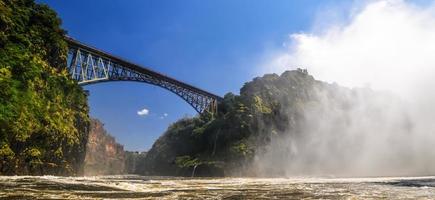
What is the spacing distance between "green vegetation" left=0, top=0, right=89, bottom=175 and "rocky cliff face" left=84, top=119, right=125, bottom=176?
296ft

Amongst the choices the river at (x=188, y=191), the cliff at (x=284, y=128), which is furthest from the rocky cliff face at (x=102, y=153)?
the river at (x=188, y=191)

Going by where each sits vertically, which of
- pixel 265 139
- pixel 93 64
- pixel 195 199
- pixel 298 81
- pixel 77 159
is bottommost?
pixel 195 199

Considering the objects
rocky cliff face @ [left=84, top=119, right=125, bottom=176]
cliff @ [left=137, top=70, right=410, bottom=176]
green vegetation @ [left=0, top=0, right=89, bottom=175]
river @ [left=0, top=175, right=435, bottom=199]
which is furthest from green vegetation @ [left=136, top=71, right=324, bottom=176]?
rocky cliff face @ [left=84, top=119, right=125, bottom=176]

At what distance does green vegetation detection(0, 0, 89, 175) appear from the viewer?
1588 inches

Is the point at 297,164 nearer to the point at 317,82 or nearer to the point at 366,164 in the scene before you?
the point at 366,164

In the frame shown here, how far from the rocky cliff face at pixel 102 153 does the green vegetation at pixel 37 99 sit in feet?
296

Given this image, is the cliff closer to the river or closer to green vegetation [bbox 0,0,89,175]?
green vegetation [bbox 0,0,89,175]

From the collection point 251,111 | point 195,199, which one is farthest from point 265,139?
point 195,199

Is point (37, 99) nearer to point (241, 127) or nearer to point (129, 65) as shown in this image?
point (129, 65)

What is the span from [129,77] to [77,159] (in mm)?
22104

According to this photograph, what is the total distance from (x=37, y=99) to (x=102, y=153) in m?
124

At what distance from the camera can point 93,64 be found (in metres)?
66.2

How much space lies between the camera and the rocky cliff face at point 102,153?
152 m

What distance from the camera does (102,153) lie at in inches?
6521
